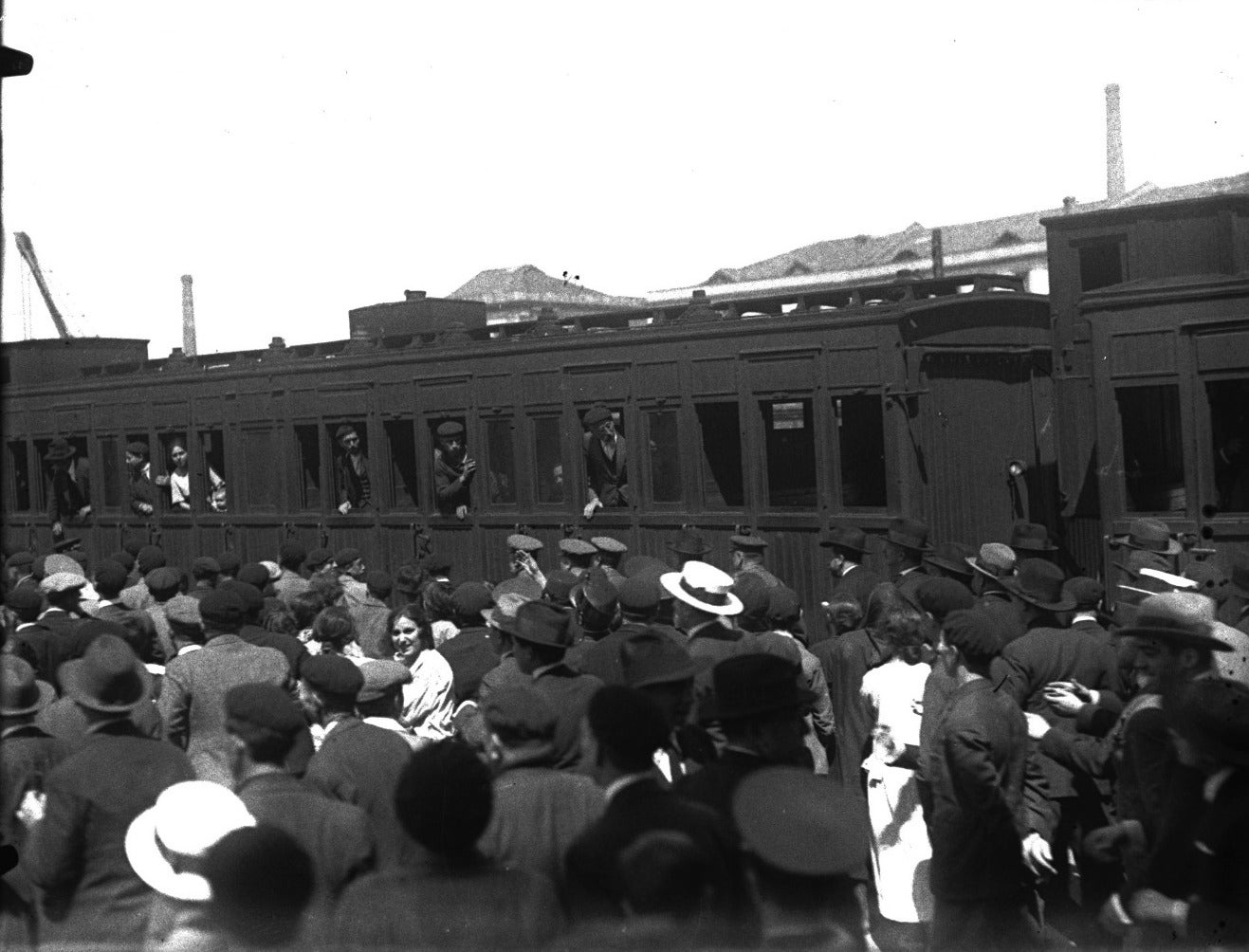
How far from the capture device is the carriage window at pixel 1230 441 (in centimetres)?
991

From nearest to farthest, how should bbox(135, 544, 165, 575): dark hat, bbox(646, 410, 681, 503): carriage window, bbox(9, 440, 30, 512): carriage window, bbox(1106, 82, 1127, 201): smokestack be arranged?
bbox(135, 544, 165, 575): dark hat → bbox(646, 410, 681, 503): carriage window → bbox(9, 440, 30, 512): carriage window → bbox(1106, 82, 1127, 201): smokestack

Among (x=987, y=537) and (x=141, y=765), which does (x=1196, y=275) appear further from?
(x=141, y=765)

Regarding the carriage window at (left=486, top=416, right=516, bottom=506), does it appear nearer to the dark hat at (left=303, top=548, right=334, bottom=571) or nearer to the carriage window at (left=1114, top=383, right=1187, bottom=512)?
the dark hat at (left=303, top=548, right=334, bottom=571)

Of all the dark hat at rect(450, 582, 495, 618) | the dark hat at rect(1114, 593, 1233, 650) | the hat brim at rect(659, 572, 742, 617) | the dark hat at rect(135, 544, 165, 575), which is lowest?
the dark hat at rect(135, 544, 165, 575)

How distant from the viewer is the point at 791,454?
11.8 meters

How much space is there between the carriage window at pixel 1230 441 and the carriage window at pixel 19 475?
45.7 feet

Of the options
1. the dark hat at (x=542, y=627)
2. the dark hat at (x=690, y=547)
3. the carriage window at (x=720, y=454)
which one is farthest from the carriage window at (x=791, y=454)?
the dark hat at (x=542, y=627)

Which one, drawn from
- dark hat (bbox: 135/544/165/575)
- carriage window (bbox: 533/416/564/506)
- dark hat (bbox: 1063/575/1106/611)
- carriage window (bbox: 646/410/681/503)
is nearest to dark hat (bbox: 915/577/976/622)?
dark hat (bbox: 1063/575/1106/611)

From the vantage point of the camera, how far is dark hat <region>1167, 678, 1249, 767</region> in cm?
349

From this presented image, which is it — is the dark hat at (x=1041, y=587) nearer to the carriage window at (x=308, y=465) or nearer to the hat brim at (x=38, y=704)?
the hat brim at (x=38, y=704)

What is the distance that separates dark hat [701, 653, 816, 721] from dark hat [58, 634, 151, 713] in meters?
1.80

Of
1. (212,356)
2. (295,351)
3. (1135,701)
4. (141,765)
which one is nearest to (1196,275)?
(1135,701)

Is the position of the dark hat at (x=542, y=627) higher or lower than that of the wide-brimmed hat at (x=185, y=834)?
higher

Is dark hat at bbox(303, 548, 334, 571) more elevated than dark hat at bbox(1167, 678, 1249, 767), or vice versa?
dark hat at bbox(1167, 678, 1249, 767)
